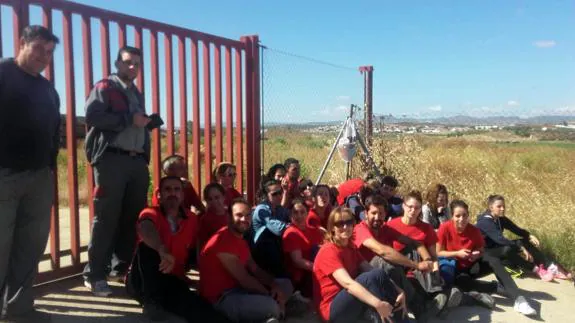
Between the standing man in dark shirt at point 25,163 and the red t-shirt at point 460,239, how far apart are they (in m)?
3.44

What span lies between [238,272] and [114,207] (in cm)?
112

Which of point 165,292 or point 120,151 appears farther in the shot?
point 120,151

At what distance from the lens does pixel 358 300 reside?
3416 mm

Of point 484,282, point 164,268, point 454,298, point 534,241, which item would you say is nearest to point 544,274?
point 534,241

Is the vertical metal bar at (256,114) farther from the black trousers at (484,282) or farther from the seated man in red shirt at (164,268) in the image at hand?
the black trousers at (484,282)

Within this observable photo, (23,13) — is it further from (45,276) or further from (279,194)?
(279,194)

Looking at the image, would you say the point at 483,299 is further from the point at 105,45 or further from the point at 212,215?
the point at 105,45

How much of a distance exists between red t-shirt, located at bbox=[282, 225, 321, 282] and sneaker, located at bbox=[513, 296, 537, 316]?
1772mm

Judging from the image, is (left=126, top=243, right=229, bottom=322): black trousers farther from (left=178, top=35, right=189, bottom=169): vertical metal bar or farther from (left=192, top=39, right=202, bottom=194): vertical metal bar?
(left=192, top=39, right=202, bottom=194): vertical metal bar

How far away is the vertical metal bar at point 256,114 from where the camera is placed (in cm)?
581

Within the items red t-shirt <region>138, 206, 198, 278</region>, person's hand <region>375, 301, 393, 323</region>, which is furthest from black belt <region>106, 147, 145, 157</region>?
person's hand <region>375, 301, 393, 323</region>

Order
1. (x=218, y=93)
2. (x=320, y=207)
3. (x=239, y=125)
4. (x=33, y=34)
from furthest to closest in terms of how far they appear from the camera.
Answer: (x=239, y=125)
(x=218, y=93)
(x=320, y=207)
(x=33, y=34)

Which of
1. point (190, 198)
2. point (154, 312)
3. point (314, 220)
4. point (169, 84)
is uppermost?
point (169, 84)

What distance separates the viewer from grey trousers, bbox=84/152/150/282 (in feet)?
12.4
